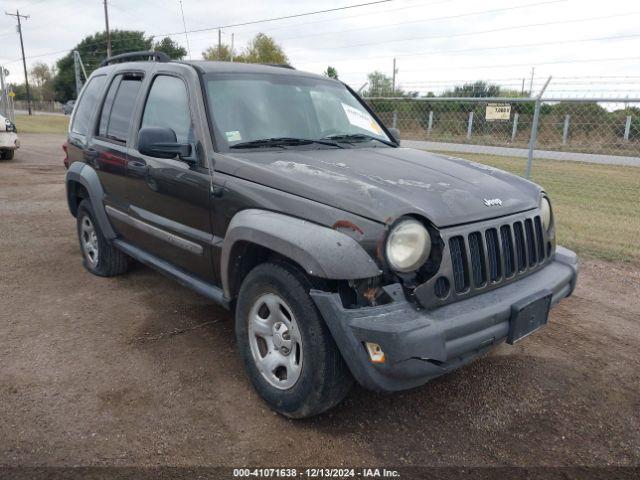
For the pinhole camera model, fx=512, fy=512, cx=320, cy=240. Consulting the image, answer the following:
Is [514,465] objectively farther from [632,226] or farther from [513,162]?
[513,162]

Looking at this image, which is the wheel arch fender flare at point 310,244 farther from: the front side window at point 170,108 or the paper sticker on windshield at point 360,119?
the paper sticker on windshield at point 360,119

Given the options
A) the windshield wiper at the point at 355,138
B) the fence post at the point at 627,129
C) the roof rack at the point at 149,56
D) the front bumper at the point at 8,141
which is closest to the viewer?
the windshield wiper at the point at 355,138

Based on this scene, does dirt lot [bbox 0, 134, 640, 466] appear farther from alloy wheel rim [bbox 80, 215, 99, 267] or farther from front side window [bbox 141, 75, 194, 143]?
front side window [bbox 141, 75, 194, 143]

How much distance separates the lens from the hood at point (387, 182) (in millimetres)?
2498

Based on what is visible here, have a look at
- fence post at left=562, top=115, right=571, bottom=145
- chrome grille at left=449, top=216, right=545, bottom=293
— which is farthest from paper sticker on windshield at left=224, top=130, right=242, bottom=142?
fence post at left=562, top=115, right=571, bottom=145

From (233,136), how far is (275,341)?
4.37 feet

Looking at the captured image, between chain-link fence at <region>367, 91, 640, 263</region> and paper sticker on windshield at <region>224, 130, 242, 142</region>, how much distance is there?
4.18m

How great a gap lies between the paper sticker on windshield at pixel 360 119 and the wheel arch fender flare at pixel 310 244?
1.64 m

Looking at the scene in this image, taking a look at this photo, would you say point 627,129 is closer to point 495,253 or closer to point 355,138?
point 355,138

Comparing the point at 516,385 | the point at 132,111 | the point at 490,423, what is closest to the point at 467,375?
the point at 516,385

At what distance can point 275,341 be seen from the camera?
109 inches

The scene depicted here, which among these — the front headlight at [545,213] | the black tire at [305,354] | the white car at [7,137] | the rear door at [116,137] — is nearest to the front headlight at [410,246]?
the black tire at [305,354]

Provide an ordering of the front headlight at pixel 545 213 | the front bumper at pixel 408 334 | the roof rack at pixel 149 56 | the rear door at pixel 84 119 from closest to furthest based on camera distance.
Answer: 1. the front bumper at pixel 408 334
2. the front headlight at pixel 545 213
3. the roof rack at pixel 149 56
4. the rear door at pixel 84 119

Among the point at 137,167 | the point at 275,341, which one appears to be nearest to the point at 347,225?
the point at 275,341
